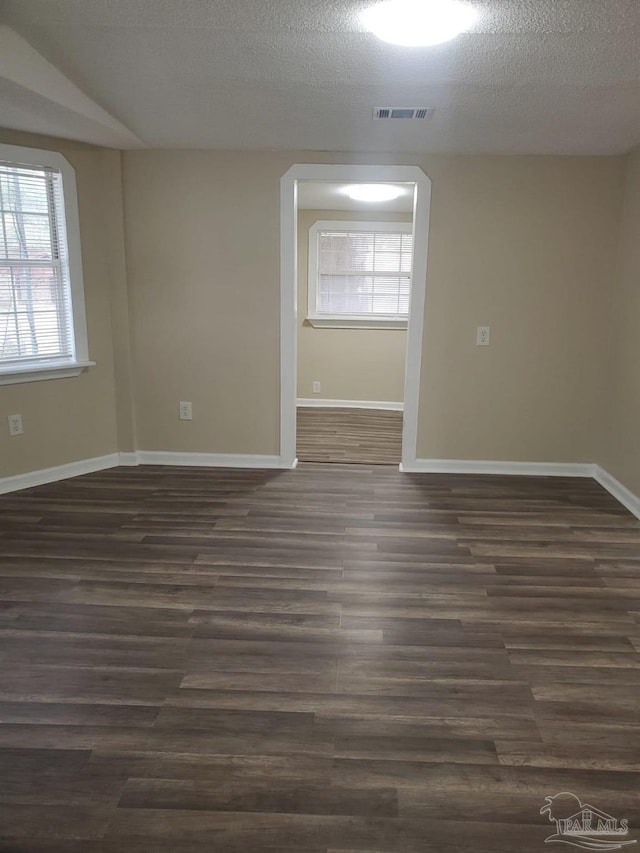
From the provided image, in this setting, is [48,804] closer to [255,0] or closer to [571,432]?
[255,0]

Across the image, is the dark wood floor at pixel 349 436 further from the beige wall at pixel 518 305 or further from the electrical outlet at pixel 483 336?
the electrical outlet at pixel 483 336

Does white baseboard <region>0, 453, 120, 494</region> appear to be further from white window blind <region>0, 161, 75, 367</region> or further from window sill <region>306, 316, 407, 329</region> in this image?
window sill <region>306, 316, 407, 329</region>

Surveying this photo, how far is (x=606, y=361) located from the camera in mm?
4164

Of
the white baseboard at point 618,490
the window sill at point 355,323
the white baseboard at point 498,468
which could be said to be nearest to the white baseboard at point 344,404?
the window sill at point 355,323

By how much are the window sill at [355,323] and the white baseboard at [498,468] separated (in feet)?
8.82

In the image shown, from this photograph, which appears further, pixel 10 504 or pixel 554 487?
pixel 554 487

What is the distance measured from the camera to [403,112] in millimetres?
3105

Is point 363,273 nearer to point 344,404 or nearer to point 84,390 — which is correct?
point 344,404

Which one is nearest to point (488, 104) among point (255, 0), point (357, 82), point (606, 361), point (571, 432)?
point (357, 82)

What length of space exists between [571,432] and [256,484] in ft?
7.47

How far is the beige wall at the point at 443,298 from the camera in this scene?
13.1ft

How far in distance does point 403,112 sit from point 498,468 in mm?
2483

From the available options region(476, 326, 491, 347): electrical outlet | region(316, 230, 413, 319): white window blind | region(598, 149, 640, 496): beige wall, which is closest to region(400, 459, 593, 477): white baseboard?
region(598, 149, 640, 496): beige wall

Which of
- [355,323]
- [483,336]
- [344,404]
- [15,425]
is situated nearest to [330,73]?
[483,336]
